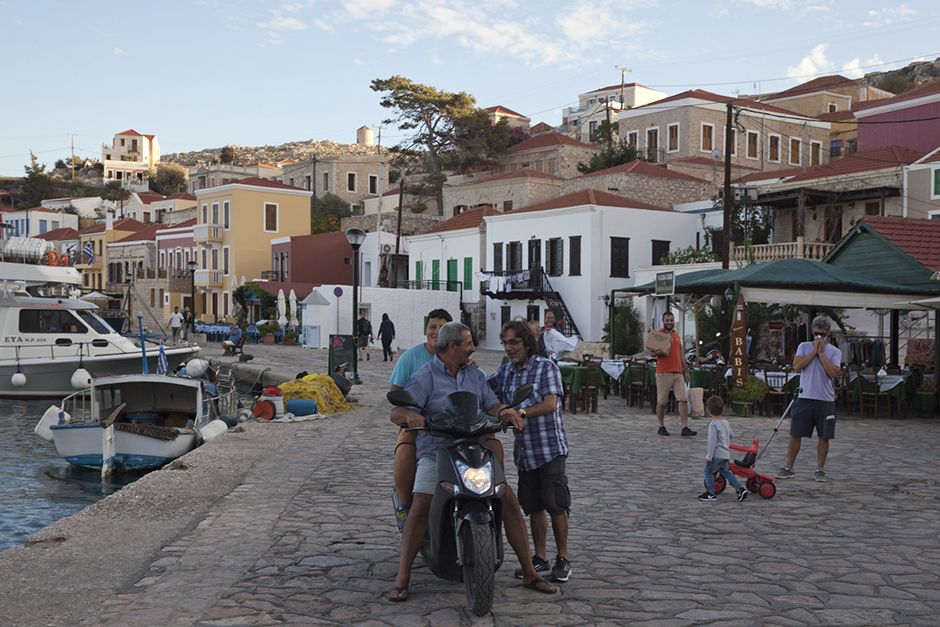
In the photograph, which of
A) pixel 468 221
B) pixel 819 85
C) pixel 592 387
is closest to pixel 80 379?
pixel 592 387

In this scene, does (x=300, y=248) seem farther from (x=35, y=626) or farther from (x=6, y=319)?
(x=35, y=626)

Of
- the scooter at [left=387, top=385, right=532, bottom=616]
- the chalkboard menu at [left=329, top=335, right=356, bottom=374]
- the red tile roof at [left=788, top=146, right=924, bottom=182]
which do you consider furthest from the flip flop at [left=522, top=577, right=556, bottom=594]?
the red tile roof at [left=788, top=146, right=924, bottom=182]

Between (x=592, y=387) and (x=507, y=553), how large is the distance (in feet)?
33.1

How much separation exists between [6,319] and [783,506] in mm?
24143

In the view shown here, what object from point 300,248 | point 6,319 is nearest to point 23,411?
point 6,319

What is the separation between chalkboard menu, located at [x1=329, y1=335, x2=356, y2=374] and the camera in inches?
781

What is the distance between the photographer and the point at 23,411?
23.2 meters

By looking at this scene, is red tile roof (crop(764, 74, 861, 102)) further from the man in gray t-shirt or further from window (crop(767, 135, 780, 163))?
the man in gray t-shirt

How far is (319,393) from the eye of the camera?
15.5m

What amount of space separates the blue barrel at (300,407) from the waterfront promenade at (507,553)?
460 cm

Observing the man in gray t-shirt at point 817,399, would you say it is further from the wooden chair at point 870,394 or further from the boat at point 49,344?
the boat at point 49,344

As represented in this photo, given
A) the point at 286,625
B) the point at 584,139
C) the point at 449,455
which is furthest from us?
the point at 584,139

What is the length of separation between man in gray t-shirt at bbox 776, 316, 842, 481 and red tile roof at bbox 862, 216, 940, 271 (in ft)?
31.5

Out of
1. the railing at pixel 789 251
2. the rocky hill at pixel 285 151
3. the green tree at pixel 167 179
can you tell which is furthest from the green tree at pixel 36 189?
the railing at pixel 789 251
